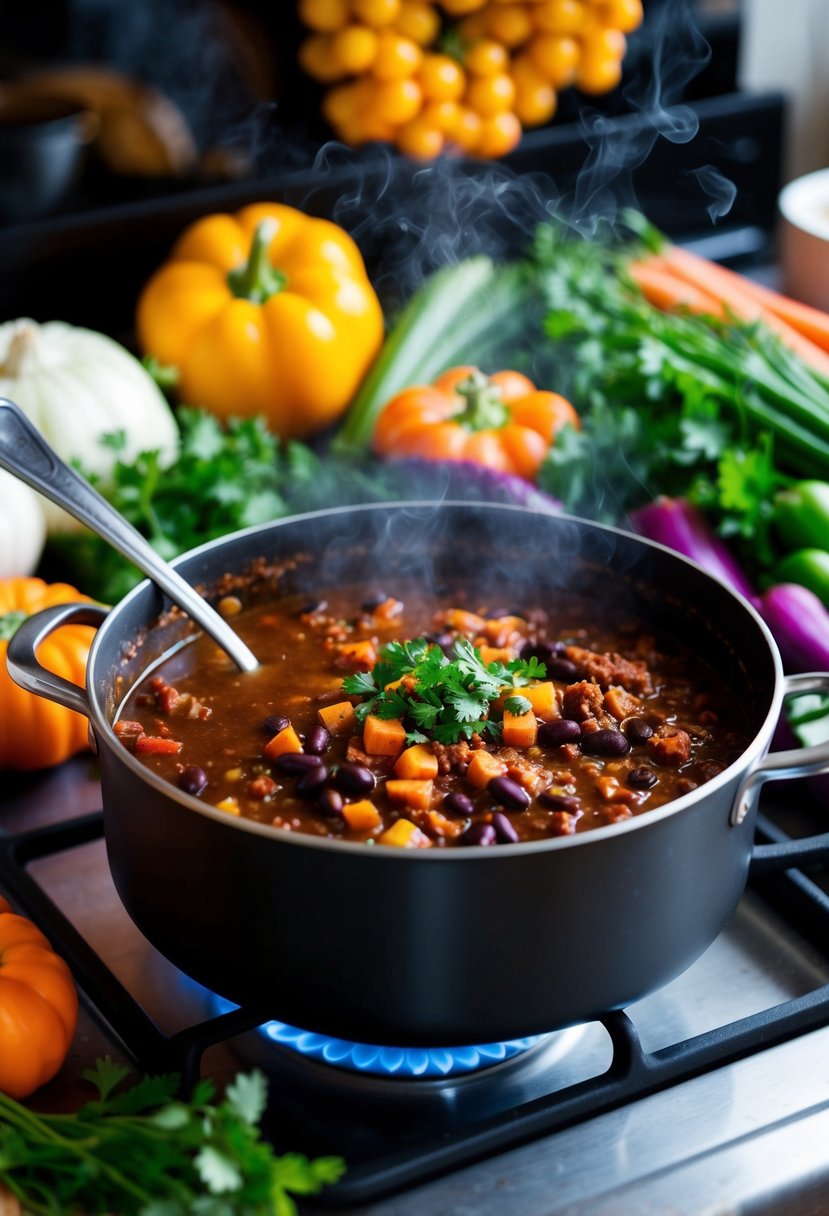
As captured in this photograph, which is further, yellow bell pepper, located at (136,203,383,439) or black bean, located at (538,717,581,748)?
yellow bell pepper, located at (136,203,383,439)

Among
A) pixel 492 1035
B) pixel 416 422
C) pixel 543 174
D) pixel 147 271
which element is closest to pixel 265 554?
pixel 416 422

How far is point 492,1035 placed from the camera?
1.13 meters

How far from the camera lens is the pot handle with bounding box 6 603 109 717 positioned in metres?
1.27

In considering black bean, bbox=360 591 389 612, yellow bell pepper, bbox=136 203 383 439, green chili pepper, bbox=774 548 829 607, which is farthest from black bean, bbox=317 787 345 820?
yellow bell pepper, bbox=136 203 383 439

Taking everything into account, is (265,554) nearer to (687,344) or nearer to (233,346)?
(233,346)

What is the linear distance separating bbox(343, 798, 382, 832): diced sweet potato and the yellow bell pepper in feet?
4.15

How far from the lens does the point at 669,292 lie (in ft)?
8.27

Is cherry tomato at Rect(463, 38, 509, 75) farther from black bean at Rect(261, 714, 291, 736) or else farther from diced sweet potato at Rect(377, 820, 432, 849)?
diced sweet potato at Rect(377, 820, 432, 849)

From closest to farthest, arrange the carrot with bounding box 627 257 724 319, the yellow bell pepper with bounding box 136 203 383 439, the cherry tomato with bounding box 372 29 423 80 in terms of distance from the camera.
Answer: the yellow bell pepper with bounding box 136 203 383 439 → the carrot with bounding box 627 257 724 319 → the cherry tomato with bounding box 372 29 423 80

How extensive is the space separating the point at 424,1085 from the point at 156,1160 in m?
0.31

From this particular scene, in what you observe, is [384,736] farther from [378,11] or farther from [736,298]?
[378,11]

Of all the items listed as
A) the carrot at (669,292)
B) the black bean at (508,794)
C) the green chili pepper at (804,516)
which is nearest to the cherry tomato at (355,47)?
the carrot at (669,292)

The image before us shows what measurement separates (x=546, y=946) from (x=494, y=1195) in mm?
228

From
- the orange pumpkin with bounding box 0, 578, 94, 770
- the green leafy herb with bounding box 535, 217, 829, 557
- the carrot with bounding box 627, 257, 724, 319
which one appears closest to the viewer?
the orange pumpkin with bounding box 0, 578, 94, 770
